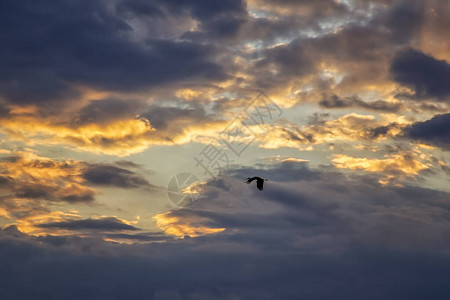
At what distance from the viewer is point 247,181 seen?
7588cm
